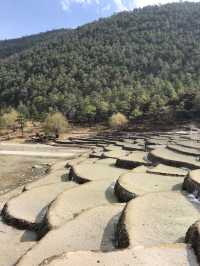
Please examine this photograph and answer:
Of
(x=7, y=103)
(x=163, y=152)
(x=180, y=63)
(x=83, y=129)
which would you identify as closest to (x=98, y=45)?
(x=180, y=63)

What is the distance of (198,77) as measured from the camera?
129m

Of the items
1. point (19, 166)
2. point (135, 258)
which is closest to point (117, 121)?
point (19, 166)

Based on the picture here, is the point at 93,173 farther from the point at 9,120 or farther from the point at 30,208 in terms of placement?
the point at 9,120

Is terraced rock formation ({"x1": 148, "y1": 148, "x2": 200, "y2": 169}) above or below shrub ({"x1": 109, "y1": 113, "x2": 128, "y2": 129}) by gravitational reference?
above

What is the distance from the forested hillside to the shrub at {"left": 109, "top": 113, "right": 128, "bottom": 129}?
12.5 feet

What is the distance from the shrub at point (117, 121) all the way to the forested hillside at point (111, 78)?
3.80 metres

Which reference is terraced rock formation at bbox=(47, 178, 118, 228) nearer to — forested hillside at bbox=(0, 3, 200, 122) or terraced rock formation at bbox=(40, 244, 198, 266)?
terraced rock formation at bbox=(40, 244, 198, 266)

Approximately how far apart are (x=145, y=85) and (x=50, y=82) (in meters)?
36.1

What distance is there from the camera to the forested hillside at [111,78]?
103312mm

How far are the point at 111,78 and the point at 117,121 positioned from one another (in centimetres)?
6188

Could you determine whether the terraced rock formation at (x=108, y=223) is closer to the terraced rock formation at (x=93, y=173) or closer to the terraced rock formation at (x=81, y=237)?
the terraced rock formation at (x=81, y=237)

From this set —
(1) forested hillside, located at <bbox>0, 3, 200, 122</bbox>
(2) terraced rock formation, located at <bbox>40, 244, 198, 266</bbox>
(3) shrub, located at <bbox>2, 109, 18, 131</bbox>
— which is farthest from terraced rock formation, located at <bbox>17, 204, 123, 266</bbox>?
(3) shrub, located at <bbox>2, 109, 18, 131</bbox>

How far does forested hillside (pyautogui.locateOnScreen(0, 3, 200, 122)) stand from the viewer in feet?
339

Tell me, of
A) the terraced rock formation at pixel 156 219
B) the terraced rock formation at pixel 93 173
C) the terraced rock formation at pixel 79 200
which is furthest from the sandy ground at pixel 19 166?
the terraced rock formation at pixel 156 219
